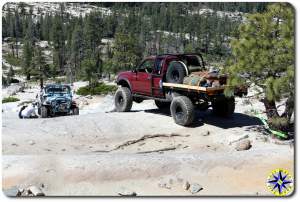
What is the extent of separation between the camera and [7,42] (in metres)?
109

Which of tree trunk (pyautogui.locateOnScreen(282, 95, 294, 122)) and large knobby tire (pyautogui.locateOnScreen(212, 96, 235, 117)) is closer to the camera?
tree trunk (pyautogui.locateOnScreen(282, 95, 294, 122))

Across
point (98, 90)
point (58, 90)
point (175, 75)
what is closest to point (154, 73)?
point (175, 75)

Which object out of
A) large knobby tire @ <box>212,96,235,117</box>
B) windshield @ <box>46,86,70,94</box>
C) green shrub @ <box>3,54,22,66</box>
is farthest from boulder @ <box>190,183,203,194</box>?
green shrub @ <box>3,54,22,66</box>

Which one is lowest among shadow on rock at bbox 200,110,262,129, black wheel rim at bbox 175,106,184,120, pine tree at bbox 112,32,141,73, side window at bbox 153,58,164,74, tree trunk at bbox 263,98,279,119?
pine tree at bbox 112,32,141,73

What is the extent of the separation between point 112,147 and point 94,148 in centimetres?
54

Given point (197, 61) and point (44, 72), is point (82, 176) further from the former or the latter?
point (44, 72)

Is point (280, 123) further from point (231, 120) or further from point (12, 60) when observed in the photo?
point (12, 60)

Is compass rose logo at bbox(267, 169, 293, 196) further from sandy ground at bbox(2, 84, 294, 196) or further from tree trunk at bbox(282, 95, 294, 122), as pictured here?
tree trunk at bbox(282, 95, 294, 122)

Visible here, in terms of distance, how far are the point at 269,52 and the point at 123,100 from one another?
6.82 m

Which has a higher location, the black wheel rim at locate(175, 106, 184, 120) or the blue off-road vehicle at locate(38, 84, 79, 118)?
the black wheel rim at locate(175, 106, 184, 120)

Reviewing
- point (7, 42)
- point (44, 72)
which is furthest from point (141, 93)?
point (7, 42)

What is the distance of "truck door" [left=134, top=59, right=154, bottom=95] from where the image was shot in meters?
15.9

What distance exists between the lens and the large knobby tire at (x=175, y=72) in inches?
575

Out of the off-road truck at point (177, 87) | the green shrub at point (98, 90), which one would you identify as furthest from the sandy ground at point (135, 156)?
the green shrub at point (98, 90)
